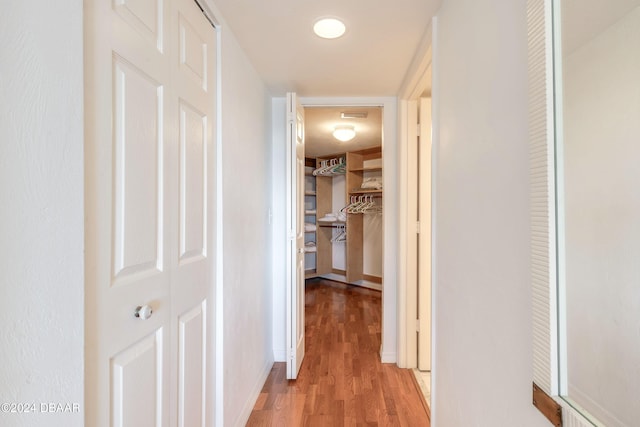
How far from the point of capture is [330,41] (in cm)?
165

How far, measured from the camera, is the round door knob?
0.82 m

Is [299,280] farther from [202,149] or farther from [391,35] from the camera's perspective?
[391,35]

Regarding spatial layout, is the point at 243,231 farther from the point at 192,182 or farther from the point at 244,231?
the point at 192,182

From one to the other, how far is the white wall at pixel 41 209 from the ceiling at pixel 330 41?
98 cm

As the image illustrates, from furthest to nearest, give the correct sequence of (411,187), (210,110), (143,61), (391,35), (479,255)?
(411,187), (391,35), (210,110), (479,255), (143,61)

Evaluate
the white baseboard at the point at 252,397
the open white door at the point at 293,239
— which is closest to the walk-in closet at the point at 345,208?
the open white door at the point at 293,239

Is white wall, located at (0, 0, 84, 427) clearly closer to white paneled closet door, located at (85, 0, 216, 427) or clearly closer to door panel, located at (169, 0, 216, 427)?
white paneled closet door, located at (85, 0, 216, 427)

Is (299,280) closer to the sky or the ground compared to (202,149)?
closer to the ground

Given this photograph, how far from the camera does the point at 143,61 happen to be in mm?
857

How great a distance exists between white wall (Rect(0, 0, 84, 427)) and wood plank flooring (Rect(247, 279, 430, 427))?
150 centimetres

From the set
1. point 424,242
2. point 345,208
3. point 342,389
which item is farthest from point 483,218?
point 345,208

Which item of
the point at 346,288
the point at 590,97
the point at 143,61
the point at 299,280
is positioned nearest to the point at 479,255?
the point at 590,97

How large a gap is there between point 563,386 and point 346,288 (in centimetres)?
456

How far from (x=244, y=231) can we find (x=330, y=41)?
1217mm
